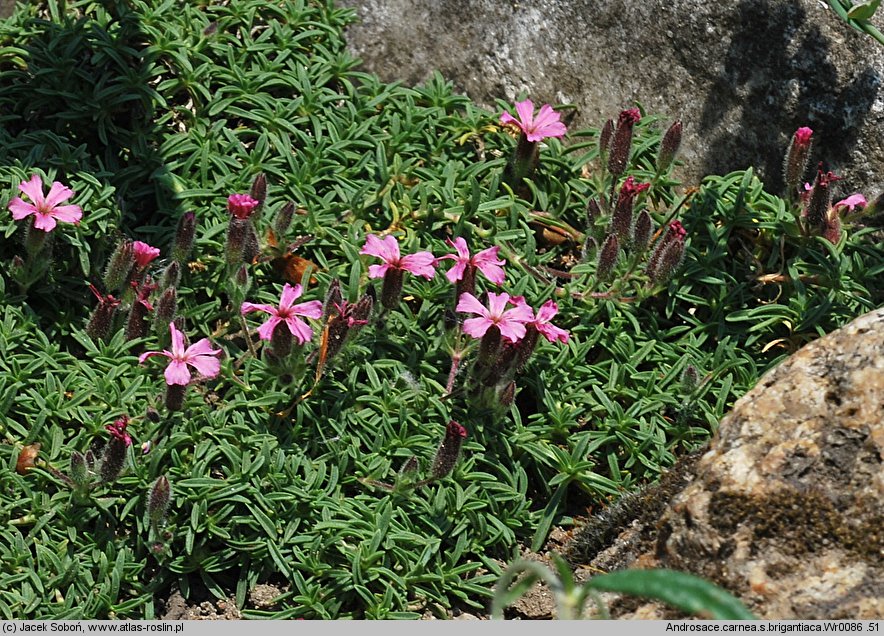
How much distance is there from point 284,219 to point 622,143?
1.26m

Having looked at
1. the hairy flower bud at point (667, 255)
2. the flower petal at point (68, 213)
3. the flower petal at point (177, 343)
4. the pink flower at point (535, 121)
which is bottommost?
the flower petal at point (177, 343)

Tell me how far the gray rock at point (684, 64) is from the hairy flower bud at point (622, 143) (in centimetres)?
41

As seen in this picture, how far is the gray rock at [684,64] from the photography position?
162 inches

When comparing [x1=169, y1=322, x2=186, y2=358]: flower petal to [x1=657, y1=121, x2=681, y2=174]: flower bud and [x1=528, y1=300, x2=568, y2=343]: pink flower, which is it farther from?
[x1=657, y1=121, x2=681, y2=174]: flower bud

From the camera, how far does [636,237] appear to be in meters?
3.89

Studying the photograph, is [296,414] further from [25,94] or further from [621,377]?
[25,94]

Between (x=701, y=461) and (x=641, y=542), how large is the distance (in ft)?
1.03

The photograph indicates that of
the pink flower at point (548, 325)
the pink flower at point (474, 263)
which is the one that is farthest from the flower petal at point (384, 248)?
the pink flower at point (548, 325)

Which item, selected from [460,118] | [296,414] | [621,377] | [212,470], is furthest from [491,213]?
[212,470]

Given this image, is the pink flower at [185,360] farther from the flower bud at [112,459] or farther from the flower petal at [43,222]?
the flower petal at [43,222]

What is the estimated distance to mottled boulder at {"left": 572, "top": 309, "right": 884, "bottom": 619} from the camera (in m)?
2.50

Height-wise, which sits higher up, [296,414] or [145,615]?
[296,414]

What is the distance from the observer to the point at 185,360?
3.42m

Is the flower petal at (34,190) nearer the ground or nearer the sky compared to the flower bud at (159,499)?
nearer the sky
